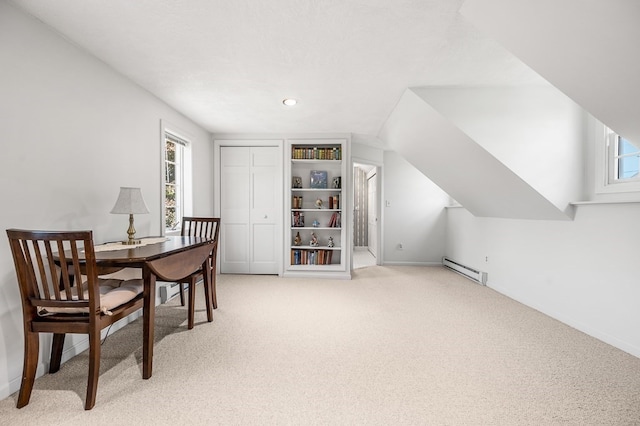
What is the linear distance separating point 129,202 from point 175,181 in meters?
1.64

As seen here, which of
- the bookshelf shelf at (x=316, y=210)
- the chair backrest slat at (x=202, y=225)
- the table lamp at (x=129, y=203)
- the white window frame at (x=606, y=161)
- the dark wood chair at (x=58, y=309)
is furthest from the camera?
the bookshelf shelf at (x=316, y=210)

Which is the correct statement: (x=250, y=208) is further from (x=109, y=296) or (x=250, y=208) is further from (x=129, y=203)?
(x=109, y=296)

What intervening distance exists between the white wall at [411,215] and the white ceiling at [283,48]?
2.42m

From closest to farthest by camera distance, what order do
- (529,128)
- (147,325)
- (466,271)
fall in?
(147,325), (529,128), (466,271)

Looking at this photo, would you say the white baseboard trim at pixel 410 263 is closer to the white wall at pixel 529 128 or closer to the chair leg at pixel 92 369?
the white wall at pixel 529 128

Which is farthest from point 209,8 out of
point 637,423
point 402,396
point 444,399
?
point 637,423

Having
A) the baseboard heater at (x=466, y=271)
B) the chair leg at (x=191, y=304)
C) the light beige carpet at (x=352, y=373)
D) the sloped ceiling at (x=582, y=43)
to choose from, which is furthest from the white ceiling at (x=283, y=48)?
the baseboard heater at (x=466, y=271)

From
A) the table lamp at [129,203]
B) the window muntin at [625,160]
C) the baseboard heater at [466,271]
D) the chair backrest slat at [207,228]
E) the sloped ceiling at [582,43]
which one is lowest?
the baseboard heater at [466,271]

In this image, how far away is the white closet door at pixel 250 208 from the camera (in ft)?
14.8

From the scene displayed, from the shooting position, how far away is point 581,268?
2541 mm

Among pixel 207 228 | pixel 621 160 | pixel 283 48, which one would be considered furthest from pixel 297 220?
pixel 621 160

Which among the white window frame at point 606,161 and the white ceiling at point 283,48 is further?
the white window frame at point 606,161

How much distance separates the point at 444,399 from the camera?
158 centimetres

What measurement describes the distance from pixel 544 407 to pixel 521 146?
2082 mm
